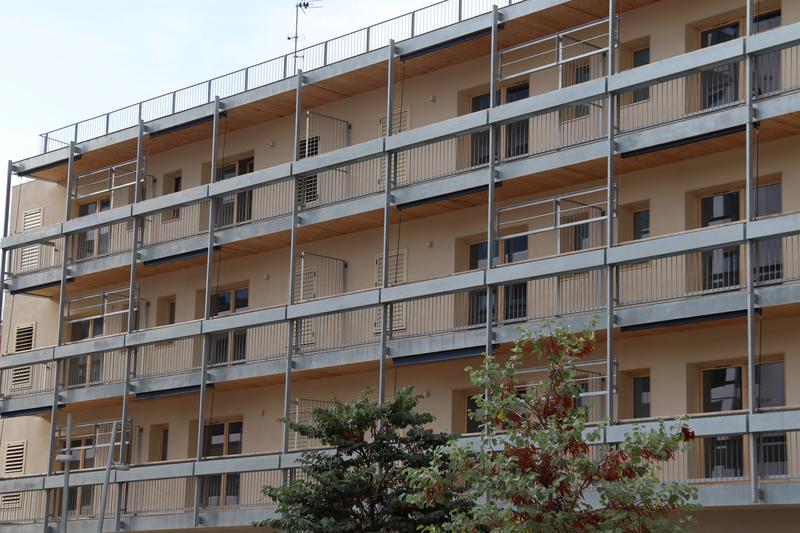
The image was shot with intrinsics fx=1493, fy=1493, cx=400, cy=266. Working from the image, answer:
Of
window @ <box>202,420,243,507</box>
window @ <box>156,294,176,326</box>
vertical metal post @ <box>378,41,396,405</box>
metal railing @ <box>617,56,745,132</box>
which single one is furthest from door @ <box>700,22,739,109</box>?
window @ <box>156,294,176,326</box>

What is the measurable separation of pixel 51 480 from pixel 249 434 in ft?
27.1

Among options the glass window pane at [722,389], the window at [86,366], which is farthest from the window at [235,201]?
the glass window pane at [722,389]

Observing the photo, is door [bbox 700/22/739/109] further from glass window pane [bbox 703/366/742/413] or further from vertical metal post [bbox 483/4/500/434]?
glass window pane [bbox 703/366/742/413]

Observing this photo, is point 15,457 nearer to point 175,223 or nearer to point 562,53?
point 175,223

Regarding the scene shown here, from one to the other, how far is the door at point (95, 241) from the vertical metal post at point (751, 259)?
84.6ft

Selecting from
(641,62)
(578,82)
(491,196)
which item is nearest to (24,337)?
(491,196)

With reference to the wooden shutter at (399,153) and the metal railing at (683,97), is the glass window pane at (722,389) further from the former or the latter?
the wooden shutter at (399,153)

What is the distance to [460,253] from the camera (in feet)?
139

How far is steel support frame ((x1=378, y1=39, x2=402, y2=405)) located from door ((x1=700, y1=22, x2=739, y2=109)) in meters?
9.35

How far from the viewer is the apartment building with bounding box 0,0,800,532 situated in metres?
34.8

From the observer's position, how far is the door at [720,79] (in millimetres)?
36031

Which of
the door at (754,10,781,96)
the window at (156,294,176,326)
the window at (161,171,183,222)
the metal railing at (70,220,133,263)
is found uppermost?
the window at (161,171,183,222)

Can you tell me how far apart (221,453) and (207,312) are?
192 inches

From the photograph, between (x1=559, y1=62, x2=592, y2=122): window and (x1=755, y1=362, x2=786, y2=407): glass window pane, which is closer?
(x1=755, y1=362, x2=786, y2=407): glass window pane
